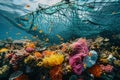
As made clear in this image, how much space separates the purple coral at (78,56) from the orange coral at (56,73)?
62 centimetres

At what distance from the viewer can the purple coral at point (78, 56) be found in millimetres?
7231

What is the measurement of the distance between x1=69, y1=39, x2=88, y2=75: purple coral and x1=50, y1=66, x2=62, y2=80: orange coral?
0.62 meters

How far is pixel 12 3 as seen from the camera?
65.6ft

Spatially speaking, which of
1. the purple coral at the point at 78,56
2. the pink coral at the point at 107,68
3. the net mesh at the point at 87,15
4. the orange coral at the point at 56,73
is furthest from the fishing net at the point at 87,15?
the orange coral at the point at 56,73

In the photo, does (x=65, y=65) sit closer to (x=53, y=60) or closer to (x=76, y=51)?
(x=53, y=60)

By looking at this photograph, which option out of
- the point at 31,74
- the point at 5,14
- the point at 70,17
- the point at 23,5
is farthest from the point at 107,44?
the point at 5,14

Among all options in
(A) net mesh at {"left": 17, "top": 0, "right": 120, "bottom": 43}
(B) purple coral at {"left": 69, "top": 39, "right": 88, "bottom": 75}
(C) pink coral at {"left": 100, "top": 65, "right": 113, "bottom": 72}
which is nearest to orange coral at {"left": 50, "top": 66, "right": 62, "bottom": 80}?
(B) purple coral at {"left": 69, "top": 39, "right": 88, "bottom": 75}

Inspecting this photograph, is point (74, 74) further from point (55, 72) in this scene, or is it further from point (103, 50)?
point (103, 50)

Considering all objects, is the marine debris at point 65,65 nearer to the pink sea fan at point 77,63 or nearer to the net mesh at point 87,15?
the pink sea fan at point 77,63

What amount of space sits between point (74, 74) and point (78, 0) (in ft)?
16.8

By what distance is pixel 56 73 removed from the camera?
7.26 metres

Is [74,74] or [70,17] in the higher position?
[70,17]

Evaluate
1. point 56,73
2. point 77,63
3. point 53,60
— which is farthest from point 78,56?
point 56,73

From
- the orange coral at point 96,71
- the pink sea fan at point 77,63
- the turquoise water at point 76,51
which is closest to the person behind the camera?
the pink sea fan at point 77,63
